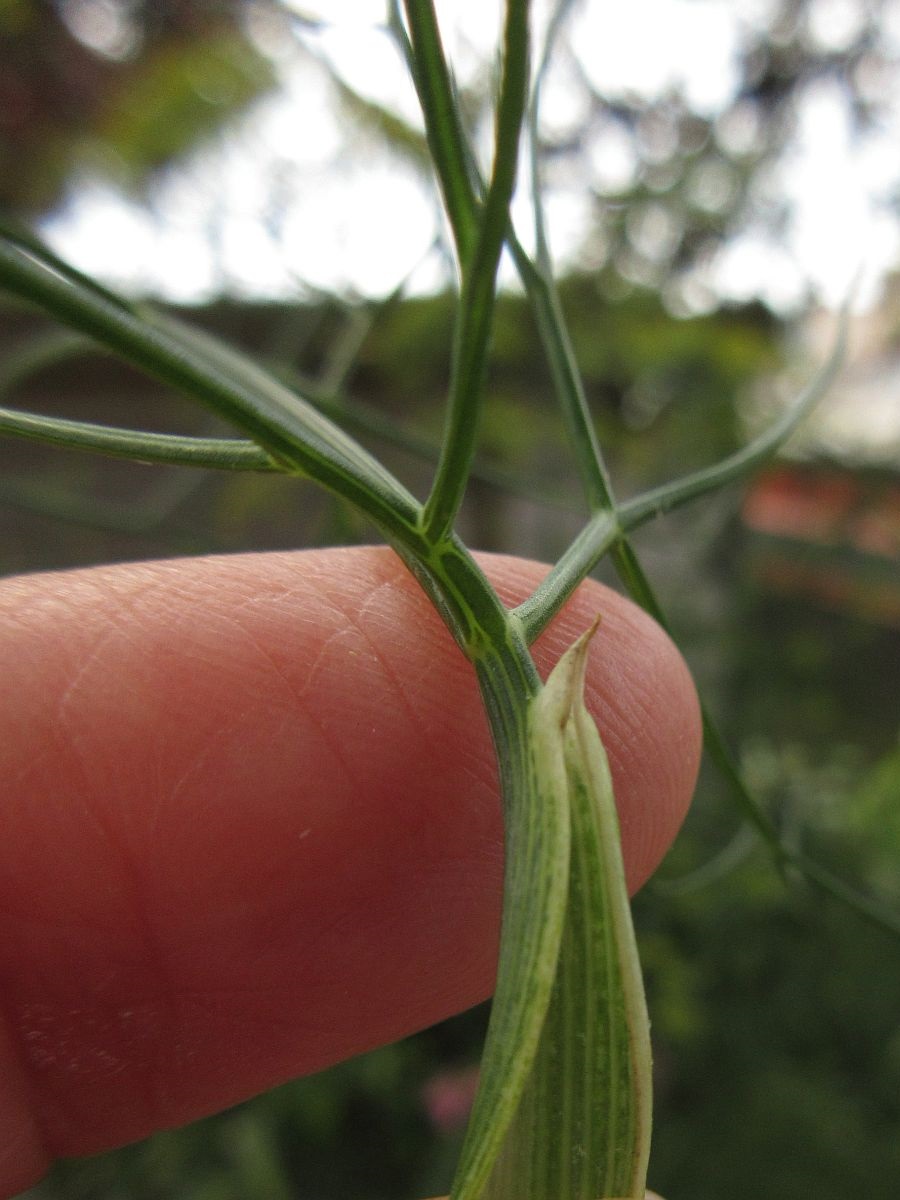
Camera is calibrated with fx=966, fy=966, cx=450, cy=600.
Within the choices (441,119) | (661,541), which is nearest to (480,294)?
(441,119)

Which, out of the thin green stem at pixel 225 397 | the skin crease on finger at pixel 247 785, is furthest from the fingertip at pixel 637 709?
the thin green stem at pixel 225 397

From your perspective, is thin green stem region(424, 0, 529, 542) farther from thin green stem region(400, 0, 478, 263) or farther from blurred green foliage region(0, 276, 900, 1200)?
blurred green foliage region(0, 276, 900, 1200)

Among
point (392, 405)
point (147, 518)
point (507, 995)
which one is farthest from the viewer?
point (392, 405)

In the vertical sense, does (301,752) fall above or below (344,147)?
below

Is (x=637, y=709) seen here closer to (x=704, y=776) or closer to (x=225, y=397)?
(x=225, y=397)

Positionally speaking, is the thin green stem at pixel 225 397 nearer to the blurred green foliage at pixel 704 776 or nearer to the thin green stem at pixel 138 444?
the thin green stem at pixel 138 444

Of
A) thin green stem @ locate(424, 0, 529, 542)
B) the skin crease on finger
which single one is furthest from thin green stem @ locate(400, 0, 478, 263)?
the skin crease on finger

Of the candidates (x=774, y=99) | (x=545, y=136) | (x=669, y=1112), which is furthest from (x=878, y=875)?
(x=774, y=99)

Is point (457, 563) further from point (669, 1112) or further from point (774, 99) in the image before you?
point (774, 99)
